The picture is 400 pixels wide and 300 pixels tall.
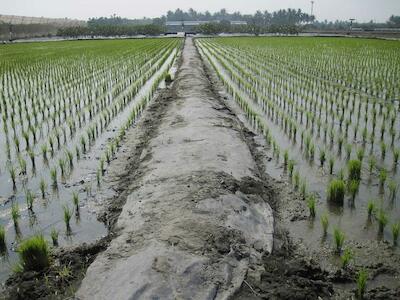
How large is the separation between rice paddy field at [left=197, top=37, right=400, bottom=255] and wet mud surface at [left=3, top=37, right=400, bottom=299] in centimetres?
23

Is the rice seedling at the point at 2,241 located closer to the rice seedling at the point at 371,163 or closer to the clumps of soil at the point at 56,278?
the clumps of soil at the point at 56,278

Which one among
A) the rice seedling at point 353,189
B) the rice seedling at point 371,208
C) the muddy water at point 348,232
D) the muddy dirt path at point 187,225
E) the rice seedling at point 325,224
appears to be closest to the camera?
the muddy dirt path at point 187,225

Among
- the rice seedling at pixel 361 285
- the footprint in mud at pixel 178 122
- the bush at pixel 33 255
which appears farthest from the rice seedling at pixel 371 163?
the bush at pixel 33 255

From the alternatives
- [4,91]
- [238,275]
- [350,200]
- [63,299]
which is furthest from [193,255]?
[4,91]

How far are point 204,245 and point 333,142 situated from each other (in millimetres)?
3769

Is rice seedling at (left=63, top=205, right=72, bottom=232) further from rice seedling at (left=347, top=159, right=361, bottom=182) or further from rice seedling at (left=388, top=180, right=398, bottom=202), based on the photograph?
rice seedling at (left=388, top=180, right=398, bottom=202)

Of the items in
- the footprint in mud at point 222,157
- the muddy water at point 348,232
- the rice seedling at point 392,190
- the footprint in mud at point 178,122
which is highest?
the footprint in mud at point 178,122

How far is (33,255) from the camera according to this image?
2969mm

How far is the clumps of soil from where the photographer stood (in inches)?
106

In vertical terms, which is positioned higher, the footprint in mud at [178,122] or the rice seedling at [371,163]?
the footprint in mud at [178,122]

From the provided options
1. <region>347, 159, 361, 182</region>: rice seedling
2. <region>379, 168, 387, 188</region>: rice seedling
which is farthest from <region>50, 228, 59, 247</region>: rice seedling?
<region>379, 168, 387, 188</region>: rice seedling

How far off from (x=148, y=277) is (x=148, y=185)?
5.74ft

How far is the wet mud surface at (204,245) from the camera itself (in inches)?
104

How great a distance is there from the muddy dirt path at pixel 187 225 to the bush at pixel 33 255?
420mm
